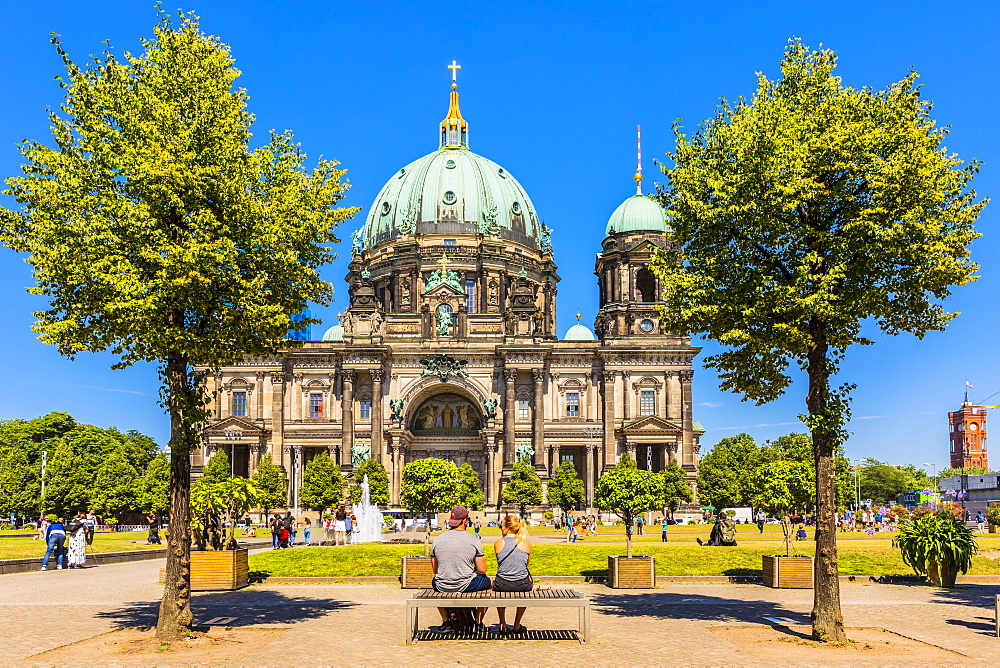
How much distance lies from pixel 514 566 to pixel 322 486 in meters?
65.7

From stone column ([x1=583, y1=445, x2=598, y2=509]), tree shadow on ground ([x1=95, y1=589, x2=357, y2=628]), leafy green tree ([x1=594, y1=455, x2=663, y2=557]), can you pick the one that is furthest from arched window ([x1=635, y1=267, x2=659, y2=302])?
tree shadow on ground ([x1=95, y1=589, x2=357, y2=628])

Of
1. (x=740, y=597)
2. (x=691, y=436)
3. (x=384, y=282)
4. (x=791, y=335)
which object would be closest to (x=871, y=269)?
(x=791, y=335)

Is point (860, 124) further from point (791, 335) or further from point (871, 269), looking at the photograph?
point (791, 335)

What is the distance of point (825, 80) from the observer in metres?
19.5

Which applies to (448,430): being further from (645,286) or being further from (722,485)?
(722,485)

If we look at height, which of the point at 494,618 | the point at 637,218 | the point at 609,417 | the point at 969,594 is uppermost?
the point at 637,218

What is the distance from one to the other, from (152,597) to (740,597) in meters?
15.3

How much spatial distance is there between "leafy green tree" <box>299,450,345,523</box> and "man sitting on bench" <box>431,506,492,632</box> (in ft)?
207

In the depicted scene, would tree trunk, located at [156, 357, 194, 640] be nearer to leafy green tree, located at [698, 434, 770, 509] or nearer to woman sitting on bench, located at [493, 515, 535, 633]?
woman sitting on bench, located at [493, 515, 535, 633]

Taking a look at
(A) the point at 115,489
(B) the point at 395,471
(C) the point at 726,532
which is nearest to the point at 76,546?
(C) the point at 726,532

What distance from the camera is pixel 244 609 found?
870 inches

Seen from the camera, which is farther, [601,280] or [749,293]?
[601,280]

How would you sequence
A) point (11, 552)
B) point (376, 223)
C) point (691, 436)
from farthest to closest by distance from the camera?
point (376, 223)
point (691, 436)
point (11, 552)

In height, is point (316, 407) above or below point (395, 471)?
above
